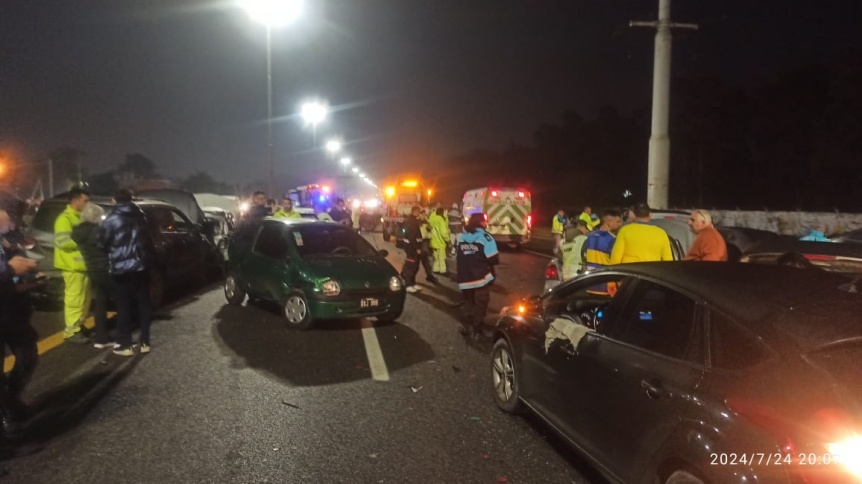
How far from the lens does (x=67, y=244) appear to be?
24.0 feet

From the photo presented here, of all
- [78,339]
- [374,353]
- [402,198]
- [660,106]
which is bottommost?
[374,353]

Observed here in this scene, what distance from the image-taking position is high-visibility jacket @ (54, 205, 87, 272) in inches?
286

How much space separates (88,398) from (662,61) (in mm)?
16596

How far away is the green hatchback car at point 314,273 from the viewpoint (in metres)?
8.21

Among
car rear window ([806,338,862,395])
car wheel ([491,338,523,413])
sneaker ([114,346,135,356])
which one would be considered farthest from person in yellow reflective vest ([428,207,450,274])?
car rear window ([806,338,862,395])

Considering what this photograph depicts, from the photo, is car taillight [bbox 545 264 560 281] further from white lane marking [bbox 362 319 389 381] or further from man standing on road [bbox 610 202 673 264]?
white lane marking [bbox 362 319 389 381]

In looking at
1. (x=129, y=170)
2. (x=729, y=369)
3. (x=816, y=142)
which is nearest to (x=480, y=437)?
(x=729, y=369)

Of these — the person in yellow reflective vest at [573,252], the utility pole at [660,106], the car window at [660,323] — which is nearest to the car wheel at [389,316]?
the person in yellow reflective vest at [573,252]

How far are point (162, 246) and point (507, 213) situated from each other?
50.3ft

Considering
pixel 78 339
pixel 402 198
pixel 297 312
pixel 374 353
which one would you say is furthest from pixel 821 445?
pixel 402 198

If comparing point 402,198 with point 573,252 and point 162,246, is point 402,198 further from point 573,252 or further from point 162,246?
point 573,252

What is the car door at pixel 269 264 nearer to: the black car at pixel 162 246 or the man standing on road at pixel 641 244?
the black car at pixel 162 246

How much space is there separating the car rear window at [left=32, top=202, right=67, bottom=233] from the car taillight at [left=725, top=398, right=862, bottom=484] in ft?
32.3

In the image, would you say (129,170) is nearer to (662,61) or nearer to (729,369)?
(662,61)
